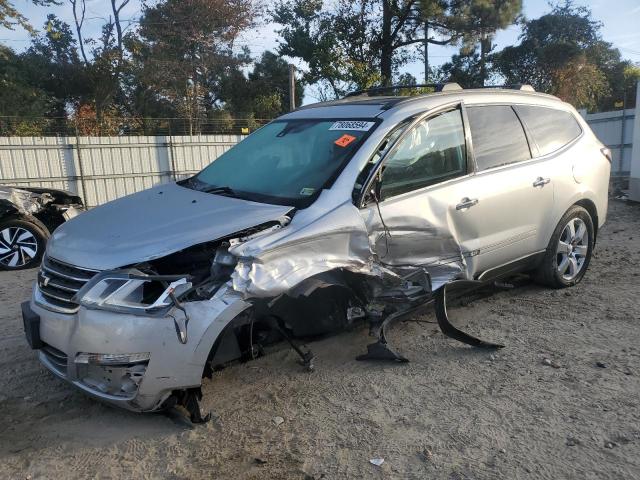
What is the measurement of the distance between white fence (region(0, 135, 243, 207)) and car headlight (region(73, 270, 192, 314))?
10112mm

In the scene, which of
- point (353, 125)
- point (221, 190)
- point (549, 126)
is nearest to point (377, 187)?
point (353, 125)

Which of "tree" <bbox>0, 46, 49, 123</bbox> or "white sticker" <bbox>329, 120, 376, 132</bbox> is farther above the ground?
"tree" <bbox>0, 46, 49, 123</bbox>

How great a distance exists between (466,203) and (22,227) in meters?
5.72

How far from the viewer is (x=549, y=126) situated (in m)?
5.03

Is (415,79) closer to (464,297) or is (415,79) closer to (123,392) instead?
(464,297)

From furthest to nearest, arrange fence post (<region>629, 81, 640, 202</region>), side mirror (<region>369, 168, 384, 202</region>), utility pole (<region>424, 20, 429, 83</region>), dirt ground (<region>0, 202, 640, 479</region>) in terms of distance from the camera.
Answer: utility pole (<region>424, 20, 429, 83</region>) → fence post (<region>629, 81, 640, 202</region>) → side mirror (<region>369, 168, 384, 202</region>) → dirt ground (<region>0, 202, 640, 479</region>)

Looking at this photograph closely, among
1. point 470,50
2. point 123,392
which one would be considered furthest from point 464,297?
point 470,50

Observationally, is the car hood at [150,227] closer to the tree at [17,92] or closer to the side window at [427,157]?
the side window at [427,157]

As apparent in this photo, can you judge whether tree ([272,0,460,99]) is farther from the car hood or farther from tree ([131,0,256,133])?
the car hood

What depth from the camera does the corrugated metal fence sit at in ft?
38.2

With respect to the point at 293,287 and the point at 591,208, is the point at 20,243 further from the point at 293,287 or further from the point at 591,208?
the point at 591,208

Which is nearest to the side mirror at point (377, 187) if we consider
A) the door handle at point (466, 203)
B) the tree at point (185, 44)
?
the door handle at point (466, 203)

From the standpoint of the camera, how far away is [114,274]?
2805 mm

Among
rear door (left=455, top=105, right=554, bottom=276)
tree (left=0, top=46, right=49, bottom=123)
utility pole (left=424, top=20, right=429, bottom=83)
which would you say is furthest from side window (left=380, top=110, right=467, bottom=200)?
utility pole (left=424, top=20, right=429, bottom=83)
